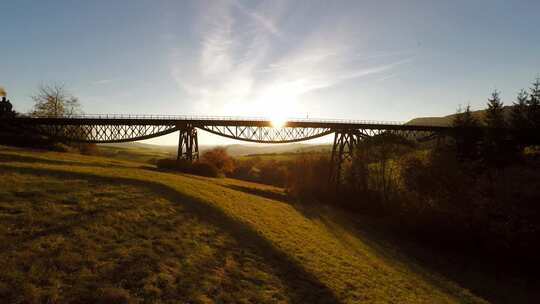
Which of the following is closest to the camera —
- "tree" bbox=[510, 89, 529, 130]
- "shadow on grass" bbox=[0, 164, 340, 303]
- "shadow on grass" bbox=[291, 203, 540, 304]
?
"shadow on grass" bbox=[0, 164, 340, 303]

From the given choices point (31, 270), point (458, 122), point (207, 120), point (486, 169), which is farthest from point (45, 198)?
point (458, 122)

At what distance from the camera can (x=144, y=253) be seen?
10.2 metres

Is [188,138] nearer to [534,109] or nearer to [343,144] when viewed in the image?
[343,144]

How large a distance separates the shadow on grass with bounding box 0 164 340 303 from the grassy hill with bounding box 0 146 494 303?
0.06 metres

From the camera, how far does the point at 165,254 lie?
1060 centimetres

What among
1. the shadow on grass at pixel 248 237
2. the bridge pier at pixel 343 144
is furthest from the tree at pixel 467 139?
Answer: the shadow on grass at pixel 248 237

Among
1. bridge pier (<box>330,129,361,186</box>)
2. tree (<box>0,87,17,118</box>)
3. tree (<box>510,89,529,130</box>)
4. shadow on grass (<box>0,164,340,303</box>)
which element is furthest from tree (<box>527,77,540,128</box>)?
tree (<box>0,87,17,118</box>)

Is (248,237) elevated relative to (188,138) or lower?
lower

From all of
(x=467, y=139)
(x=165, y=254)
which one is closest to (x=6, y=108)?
(x=165, y=254)

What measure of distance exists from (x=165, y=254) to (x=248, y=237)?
16.9ft

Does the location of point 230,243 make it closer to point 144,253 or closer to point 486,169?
point 144,253

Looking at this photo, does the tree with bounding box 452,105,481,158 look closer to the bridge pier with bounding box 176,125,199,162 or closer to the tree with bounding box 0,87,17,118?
the bridge pier with bounding box 176,125,199,162

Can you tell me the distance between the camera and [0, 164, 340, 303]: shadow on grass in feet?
35.2

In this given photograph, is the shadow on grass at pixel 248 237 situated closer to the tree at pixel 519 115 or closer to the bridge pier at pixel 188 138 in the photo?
the bridge pier at pixel 188 138
